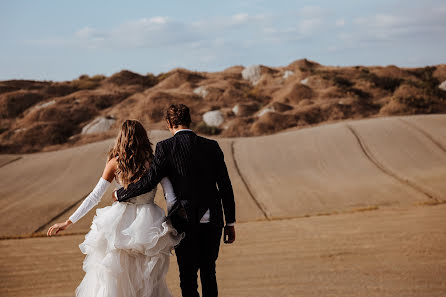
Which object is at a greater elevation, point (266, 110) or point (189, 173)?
point (189, 173)

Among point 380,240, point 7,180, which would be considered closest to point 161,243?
point 380,240

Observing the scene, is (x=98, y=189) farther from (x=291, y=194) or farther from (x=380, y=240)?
(x=291, y=194)

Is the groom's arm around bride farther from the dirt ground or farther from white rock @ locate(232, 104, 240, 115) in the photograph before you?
white rock @ locate(232, 104, 240, 115)

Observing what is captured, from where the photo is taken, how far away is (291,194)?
669 inches

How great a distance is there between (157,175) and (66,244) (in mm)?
7882

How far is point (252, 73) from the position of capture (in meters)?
51.5

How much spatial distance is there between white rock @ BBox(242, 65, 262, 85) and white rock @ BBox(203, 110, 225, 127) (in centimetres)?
1568

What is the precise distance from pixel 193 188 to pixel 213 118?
99.3ft

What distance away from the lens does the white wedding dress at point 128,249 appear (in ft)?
13.4

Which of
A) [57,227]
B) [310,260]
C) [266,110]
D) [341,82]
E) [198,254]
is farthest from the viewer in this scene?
[341,82]

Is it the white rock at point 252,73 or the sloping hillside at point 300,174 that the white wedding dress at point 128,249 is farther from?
the white rock at point 252,73

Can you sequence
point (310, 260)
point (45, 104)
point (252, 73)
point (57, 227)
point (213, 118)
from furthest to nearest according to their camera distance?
point (252, 73) → point (45, 104) → point (213, 118) → point (310, 260) → point (57, 227)

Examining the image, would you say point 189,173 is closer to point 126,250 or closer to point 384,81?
point 126,250

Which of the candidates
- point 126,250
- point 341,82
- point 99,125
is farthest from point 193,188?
point 341,82
